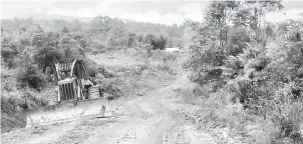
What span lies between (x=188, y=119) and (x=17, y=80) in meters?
11.2

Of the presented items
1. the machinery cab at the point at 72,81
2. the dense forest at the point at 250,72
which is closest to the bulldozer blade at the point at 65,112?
the machinery cab at the point at 72,81

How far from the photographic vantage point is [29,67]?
837 inches

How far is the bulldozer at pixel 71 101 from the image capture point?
13.4m

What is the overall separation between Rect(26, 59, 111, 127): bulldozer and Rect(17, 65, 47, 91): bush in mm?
4611

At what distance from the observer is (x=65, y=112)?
44.6 feet

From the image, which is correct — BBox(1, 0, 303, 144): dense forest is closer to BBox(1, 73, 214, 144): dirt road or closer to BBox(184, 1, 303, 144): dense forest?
BBox(184, 1, 303, 144): dense forest

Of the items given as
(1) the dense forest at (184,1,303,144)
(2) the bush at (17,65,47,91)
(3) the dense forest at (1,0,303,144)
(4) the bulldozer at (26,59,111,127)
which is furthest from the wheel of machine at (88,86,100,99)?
(2) the bush at (17,65,47,91)

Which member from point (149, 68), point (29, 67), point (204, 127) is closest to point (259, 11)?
point (204, 127)

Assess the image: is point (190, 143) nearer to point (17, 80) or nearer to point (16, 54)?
point (17, 80)

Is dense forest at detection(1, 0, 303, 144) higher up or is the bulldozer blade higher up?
dense forest at detection(1, 0, 303, 144)

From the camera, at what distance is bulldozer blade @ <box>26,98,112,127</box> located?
1339 cm

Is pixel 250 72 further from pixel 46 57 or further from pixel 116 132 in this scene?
pixel 46 57

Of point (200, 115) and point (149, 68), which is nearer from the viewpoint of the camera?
point (200, 115)

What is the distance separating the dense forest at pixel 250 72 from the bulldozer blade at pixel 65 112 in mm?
4565
